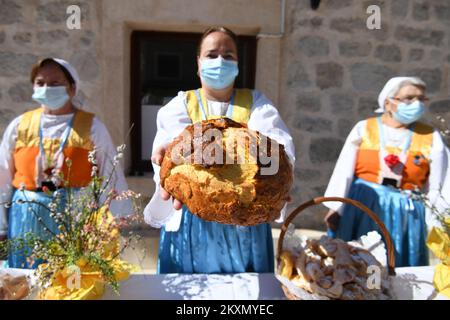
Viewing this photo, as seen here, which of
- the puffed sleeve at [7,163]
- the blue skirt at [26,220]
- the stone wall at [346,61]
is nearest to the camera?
the blue skirt at [26,220]

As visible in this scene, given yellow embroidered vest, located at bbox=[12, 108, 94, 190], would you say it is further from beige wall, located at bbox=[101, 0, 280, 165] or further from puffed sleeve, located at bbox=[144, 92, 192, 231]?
beige wall, located at bbox=[101, 0, 280, 165]

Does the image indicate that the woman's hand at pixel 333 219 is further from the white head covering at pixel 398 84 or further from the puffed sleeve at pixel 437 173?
the white head covering at pixel 398 84

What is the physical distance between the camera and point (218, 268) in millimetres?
1516

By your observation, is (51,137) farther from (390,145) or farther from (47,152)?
(390,145)

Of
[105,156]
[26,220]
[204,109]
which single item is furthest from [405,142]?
[26,220]

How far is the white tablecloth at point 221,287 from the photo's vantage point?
4.16 feet

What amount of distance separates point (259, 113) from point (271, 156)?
520 mm

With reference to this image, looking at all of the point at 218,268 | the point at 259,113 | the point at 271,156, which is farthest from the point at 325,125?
the point at 271,156

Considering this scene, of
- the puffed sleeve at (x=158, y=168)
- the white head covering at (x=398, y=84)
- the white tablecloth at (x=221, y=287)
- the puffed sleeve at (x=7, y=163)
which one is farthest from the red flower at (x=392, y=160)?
the puffed sleeve at (x=7, y=163)

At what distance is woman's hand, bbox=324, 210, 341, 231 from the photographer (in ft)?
7.95

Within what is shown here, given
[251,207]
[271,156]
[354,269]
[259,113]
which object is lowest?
[354,269]

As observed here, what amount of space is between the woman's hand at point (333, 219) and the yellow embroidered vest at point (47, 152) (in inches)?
60.4

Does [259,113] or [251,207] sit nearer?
[251,207]

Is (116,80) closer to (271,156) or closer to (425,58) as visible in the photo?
(271,156)
